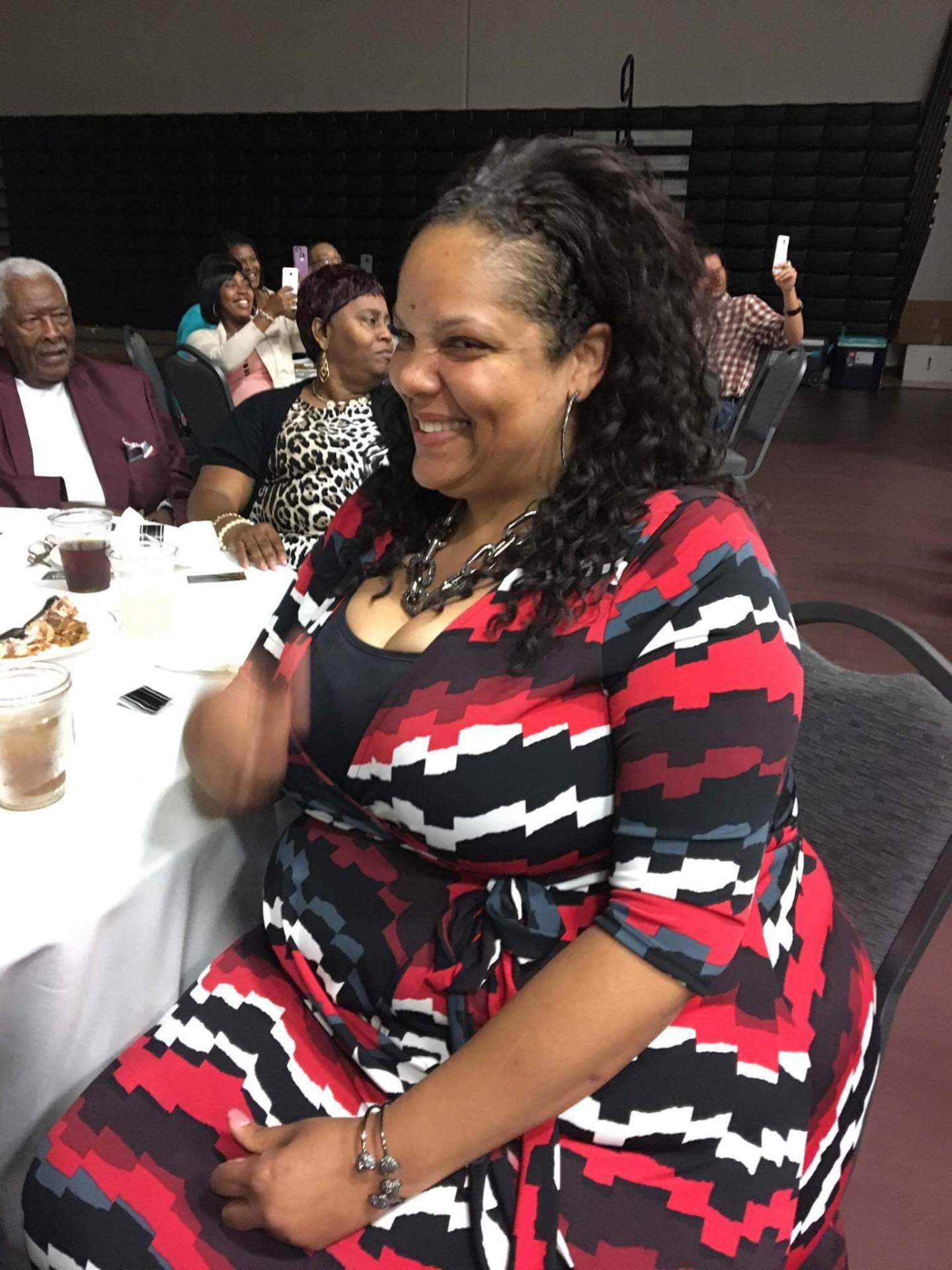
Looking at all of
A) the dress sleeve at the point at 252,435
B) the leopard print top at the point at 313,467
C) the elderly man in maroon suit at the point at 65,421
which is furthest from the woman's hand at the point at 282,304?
the leopard print top at the point at 313,467

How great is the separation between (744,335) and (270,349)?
107 inches

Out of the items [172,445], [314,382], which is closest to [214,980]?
[314,382]

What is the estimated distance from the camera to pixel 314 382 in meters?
2.35

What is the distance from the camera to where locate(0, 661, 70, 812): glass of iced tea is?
0.94 metres

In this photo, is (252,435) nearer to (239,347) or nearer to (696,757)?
(696,757)

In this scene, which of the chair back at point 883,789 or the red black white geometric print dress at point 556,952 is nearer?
the red black white geometric print dress at point 556,952

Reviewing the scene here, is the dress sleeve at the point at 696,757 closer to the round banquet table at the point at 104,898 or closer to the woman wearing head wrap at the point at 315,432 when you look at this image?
the round banquet table at the point at 104,898

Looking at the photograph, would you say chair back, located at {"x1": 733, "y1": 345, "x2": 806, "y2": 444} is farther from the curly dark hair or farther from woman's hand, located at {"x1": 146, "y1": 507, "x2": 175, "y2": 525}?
the curly dark hair

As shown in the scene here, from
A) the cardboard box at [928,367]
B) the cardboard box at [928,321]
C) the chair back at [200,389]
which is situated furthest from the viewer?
the cardboard box at [928,367]

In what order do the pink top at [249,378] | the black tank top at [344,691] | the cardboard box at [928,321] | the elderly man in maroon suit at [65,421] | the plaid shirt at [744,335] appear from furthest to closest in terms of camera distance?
the cardboard box at [928,321], the plaid shirt at [744,335], the pink top at [249,378], the elderly man in maroon suit at [65,421], the black tank top at [344,691]

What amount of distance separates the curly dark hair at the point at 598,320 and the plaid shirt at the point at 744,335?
4.53 m

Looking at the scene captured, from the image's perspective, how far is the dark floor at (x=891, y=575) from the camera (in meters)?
1.40

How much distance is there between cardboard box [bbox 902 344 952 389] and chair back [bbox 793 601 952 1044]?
33.5 feet

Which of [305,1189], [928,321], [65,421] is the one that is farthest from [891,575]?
[928,321]
